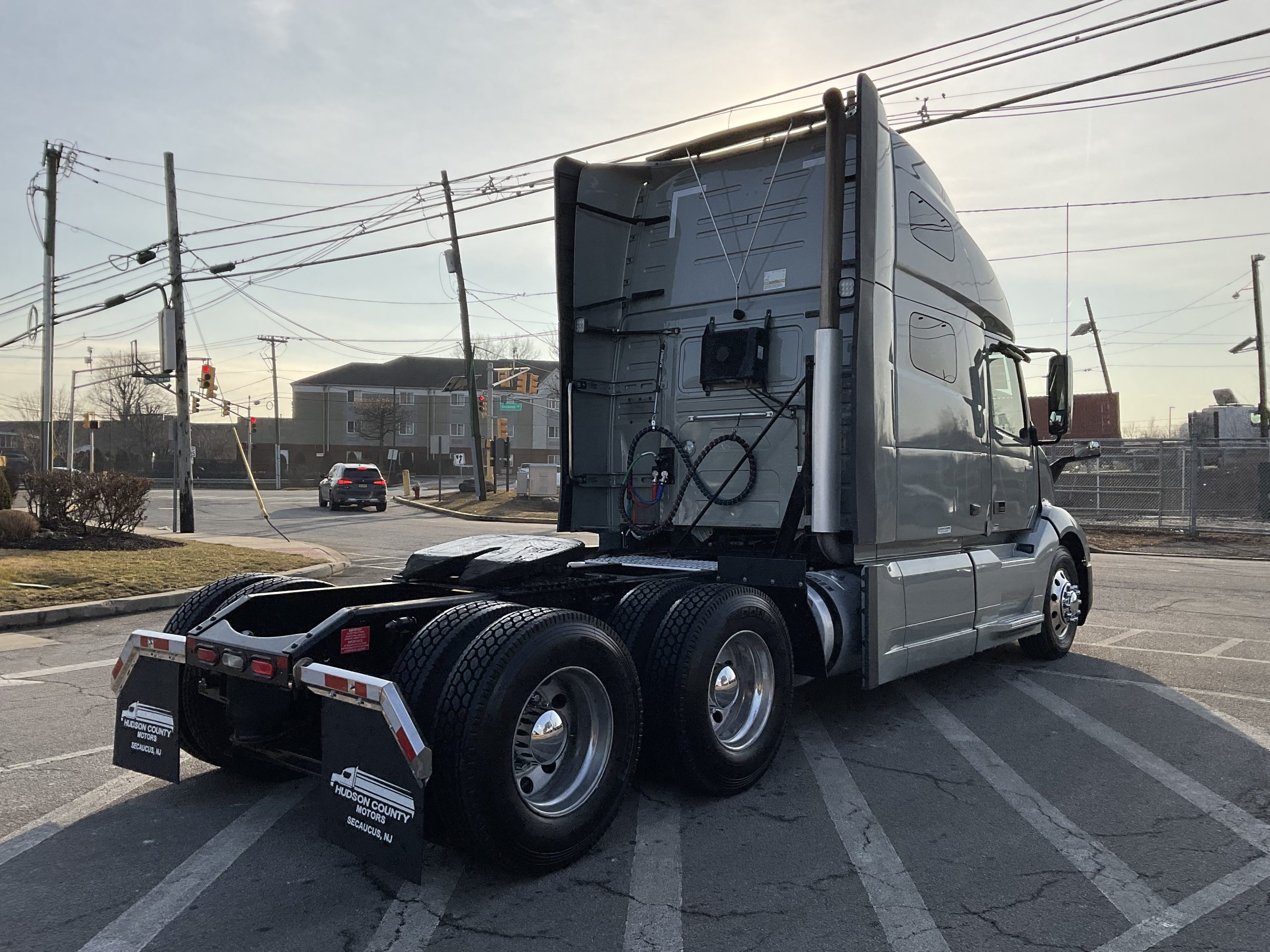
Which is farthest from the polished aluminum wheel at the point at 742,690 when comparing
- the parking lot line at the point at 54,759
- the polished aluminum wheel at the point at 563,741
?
the parking lot line at the point at 54,759

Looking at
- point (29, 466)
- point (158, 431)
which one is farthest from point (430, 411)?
point (29, 466)

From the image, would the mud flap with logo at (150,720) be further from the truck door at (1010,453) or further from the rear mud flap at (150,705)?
the truck door at (1010,453)

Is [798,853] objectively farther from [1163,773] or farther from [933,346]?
[933,346]

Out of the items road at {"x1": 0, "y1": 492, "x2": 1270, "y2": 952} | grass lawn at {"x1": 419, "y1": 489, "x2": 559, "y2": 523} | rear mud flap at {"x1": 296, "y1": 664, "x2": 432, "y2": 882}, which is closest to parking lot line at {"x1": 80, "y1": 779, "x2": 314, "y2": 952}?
road at {"x1": 0, "y1": 492, "x2": 1270, "y2": 952}

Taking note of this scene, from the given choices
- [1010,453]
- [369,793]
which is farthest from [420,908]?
[1010,453]

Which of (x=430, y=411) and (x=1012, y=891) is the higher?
(x=430, y=411)

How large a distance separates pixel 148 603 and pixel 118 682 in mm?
6854

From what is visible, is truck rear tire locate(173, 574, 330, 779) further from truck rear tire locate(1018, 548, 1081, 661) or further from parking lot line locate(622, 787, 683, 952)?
truck rear tire locate(1018, 548, 1081, 661)

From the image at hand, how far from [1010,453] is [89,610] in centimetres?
918

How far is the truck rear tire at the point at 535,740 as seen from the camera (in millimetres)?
3230

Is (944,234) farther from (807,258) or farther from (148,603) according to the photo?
(148,603)

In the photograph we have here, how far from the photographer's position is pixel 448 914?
3180mm

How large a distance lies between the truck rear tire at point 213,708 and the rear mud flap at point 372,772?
3.49 ft

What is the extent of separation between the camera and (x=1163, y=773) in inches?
187
